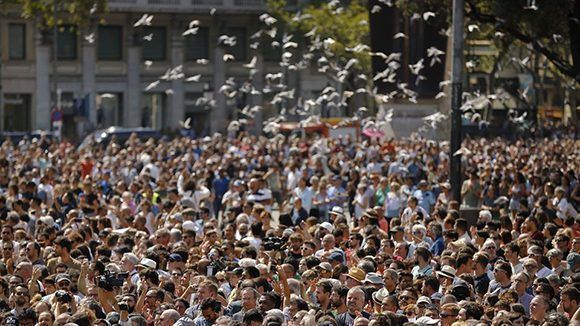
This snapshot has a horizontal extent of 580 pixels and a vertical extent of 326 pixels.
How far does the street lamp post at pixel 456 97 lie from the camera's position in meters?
27.4

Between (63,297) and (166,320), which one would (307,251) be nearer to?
(63,297)

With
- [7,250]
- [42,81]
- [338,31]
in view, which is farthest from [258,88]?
[7,250]

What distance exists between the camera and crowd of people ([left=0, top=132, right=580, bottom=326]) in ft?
47.0

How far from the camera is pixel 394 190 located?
86.4 feet

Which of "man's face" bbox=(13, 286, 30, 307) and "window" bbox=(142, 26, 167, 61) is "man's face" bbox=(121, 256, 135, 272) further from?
"window" bbox=(142, 26, 167, 61)

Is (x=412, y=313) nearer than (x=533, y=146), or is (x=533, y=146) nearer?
(x=412, y=313)

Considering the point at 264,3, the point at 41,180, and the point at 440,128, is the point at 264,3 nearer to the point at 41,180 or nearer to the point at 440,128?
the point at 440,128

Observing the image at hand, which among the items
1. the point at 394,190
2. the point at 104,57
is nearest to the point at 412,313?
the point at 394,190

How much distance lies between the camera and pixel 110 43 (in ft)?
240

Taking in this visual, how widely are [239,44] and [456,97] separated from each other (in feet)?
164

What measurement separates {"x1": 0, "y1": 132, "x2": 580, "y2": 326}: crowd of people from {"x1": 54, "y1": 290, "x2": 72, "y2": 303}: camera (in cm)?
2

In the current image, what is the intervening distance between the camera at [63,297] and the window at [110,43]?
58.1 metres

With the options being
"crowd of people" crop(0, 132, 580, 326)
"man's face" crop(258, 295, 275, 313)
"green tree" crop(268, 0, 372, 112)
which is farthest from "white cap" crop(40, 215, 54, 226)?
"green tree" crop(268, 0, 372, 112)

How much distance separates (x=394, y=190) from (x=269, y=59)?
5117 cm
